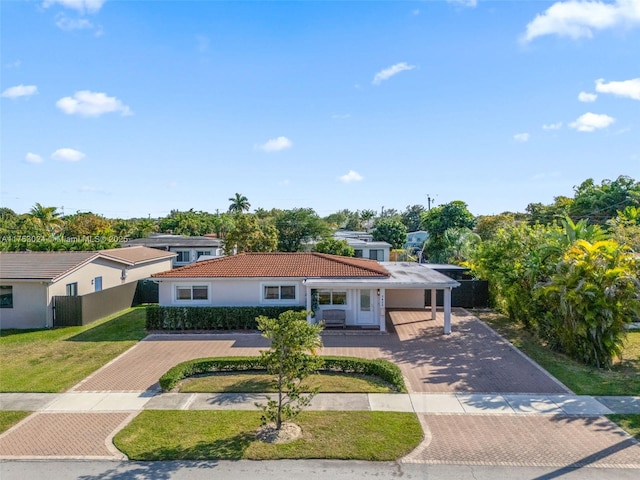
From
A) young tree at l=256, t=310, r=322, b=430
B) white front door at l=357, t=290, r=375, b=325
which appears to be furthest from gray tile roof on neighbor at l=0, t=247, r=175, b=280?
young tree at l=256, t=310, r=322, b=430

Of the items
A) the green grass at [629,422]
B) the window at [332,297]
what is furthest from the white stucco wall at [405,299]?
the green grass at [629,422]

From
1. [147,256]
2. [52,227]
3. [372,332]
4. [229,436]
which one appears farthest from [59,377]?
[52,227]

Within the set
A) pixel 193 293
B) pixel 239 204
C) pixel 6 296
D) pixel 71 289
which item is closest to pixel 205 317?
pixel 193 293

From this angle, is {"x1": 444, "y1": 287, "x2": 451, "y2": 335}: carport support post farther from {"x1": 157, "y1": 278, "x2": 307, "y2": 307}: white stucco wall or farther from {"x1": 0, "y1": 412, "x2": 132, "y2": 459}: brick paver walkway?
{"x1": 0, "y1": 412, "x2": 132, "y2": 459}: brick paver walkway

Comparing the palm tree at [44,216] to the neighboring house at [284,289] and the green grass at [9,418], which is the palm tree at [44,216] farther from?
the green grass at [9,418]

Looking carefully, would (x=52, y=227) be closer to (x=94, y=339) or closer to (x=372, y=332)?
(x=94, y=339)

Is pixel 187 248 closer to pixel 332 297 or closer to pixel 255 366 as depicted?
pixel 332 297

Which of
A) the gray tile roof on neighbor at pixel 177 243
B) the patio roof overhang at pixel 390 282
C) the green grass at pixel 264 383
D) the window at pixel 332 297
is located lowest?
the green grass at pixel 264 383
